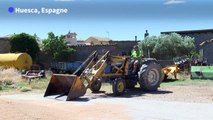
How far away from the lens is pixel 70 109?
500 inches

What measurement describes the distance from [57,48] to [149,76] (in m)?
17.9

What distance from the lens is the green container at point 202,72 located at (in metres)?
22.7

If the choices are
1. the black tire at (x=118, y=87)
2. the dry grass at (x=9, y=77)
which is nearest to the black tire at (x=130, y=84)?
the black tire at (x=118, y=87)

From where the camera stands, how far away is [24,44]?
1387 inches

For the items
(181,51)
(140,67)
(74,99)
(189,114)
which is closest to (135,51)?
(140,67)

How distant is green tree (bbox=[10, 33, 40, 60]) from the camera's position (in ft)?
115

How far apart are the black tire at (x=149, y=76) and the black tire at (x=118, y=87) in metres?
1.17

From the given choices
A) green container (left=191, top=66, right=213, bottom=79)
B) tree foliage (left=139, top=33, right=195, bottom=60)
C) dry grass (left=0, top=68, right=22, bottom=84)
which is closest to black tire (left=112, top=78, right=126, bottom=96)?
green container (left=191, top=66, right=213, bottom=79)

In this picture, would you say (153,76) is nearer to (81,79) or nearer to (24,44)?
(81,79)

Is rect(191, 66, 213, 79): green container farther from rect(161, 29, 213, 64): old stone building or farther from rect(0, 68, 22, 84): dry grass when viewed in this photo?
rect(0, 68, 22, 84): dry grass

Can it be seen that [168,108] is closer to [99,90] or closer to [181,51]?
[99,90]

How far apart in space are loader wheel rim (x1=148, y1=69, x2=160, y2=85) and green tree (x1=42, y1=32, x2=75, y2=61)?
55.6 ft

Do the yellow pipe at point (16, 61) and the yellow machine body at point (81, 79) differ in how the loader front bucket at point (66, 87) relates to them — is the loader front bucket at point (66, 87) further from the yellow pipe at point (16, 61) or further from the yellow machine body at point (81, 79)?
the yellow pipe at point (16, 61)

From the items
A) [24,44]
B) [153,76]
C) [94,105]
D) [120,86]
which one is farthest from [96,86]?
[24,44]
